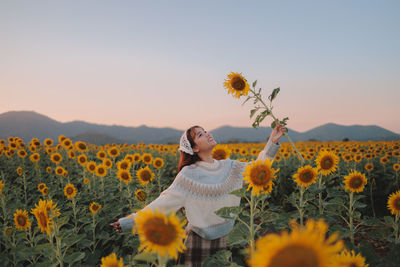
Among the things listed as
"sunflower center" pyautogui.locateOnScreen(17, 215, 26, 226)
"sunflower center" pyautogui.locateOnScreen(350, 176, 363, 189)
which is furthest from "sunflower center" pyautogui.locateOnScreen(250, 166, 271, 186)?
"sunflower center" pyautogui.locateOnScreen(17, 215, 26, 226)

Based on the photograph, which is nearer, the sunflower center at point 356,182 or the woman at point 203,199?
the woman at point 203,199

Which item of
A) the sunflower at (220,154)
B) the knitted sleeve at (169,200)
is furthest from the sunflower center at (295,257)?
the sunflower at (220,154)

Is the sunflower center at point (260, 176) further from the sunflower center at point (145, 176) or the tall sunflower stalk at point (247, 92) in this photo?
the sunflower center at point (145, 176)

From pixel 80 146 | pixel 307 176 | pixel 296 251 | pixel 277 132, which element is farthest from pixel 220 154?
pixel 80 146

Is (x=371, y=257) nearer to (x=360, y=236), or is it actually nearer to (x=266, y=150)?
(x=266, y=150)

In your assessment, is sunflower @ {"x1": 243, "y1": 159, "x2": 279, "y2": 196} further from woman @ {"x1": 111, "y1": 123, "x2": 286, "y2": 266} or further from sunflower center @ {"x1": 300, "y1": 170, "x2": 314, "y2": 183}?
sunflower center @ {"x1": 300, "y1": 170, "x2": 314, "y2": 183}

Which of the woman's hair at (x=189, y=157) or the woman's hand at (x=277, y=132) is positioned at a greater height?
the woman's hand at (x=277, y=132)

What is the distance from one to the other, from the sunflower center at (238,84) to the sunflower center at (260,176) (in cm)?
136

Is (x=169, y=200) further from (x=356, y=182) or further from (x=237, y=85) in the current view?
(x=356, y=182)

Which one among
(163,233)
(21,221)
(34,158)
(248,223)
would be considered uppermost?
(163,233)

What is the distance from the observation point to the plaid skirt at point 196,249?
289cm

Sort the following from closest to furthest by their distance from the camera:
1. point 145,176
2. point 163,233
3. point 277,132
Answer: point 163,233 < point 277,132 < point 145,176

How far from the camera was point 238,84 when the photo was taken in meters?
3.21

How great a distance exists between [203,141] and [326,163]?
5.80ft
